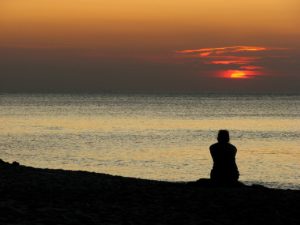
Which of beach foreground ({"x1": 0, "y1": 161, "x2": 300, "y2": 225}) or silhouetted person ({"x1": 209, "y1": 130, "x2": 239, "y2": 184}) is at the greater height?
silhouetted person ({"x1": 209, "y1": 130, "x2": 239, "y2": 184})

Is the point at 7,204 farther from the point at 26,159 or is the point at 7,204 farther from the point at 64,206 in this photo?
the point at 26,159

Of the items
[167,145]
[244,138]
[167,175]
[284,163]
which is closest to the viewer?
[167,175]

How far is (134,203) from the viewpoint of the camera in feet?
41.2

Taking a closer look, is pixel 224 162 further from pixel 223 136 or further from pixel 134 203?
pixel 134 203

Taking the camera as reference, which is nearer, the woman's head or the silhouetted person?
the woman's head

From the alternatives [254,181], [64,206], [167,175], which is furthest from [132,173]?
[64,206]

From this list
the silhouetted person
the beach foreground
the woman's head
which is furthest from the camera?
the silhouetted person

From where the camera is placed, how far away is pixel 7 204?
1125cm

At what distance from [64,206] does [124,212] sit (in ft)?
3.49

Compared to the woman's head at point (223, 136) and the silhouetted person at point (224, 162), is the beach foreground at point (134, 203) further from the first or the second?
the woman's head at point (223, 136)

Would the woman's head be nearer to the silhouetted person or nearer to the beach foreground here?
the silhouetted person

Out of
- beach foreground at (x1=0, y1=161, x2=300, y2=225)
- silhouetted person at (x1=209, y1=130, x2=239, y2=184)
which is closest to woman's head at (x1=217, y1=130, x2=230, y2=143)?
silhouetted person at (x1=209, y1=130, x2=239, y2=184)

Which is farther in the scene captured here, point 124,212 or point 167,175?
point 167,175

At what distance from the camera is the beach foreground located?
1070 cm
